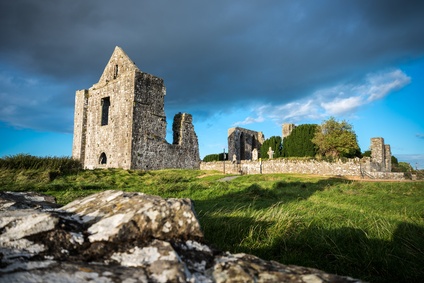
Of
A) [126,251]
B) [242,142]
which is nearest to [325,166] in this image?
[242,142]

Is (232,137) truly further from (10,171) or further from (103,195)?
(103,195)

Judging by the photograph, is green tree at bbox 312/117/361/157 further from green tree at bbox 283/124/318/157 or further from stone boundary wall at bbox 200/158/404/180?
stone boundary wall at bbox 200/158/404/180

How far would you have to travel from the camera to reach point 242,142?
51.6m

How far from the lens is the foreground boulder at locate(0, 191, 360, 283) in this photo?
1.44 meters

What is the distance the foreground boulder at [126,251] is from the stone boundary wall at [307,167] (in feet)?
90.1

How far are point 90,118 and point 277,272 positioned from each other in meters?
25.8

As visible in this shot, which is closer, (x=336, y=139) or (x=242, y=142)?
(x=336, y=139)

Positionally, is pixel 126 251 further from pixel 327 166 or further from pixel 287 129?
pixel 287 129

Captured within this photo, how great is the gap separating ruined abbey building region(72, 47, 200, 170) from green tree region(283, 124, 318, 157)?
22258mm

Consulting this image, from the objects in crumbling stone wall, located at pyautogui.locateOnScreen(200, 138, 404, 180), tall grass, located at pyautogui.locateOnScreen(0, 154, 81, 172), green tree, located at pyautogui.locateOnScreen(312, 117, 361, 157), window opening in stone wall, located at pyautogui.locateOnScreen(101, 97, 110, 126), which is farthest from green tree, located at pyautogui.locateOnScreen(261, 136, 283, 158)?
tall grass, located at pyautogui.locateOnScreen(0, 154, 81, 172)

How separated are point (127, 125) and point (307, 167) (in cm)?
1891

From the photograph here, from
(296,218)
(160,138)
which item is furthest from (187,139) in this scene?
(296,218)

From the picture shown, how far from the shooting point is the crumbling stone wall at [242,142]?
4853 cm

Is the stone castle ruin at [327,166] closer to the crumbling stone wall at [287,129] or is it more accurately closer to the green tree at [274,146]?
the green tree at [274,146]
